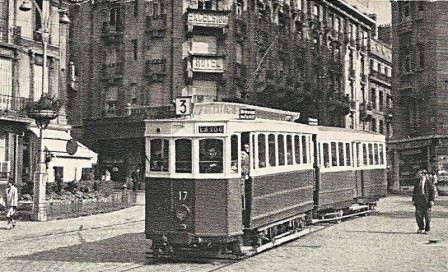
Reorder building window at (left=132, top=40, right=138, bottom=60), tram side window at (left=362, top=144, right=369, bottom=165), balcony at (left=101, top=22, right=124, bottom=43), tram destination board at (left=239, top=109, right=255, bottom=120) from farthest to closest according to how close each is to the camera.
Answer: balcony at (left=101, top=22, right=124, bottom=43) < building window at (left=132, top=40, right=138, bottom=60) < tram side window at (left=362, top=144, right=369, bottom=165) < tram destination board at (left=239, top=109, right=255, bottom=120)

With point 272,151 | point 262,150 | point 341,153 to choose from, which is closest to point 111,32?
point 341,153

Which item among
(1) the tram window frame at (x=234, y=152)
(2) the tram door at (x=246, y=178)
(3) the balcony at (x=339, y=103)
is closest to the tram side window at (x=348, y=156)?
(2) the tram door at (x=246, y=178)

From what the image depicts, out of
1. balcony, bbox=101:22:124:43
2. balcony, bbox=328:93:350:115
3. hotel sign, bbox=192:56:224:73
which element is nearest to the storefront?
balcony, bbox=328:93:350:115

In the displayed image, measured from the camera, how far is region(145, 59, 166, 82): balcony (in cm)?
3950

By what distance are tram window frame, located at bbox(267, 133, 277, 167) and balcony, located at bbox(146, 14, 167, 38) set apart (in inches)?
1072

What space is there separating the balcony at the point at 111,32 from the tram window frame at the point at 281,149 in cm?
2969

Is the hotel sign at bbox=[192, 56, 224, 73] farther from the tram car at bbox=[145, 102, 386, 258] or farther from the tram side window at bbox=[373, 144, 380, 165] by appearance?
the tram car at bbox=[145, 102, 386, 258]

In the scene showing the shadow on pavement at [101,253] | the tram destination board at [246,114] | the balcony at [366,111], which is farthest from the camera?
the balcony at [366,111]

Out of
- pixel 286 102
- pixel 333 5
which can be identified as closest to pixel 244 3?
pixel 286 102

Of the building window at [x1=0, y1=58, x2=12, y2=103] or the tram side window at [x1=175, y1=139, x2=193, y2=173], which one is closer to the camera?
the tram side window at [x1=175, y1=139, x2=193, y2=173]

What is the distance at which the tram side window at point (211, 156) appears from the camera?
11930 mm

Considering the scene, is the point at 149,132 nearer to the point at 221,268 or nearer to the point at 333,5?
Answer: the point at 221,268

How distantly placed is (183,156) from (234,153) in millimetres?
1007

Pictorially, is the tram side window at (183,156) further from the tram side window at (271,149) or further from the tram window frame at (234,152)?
the tram side window at (271,149)
